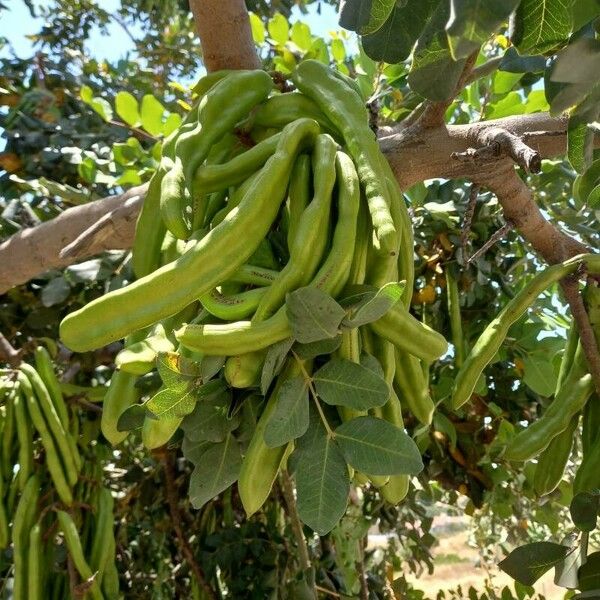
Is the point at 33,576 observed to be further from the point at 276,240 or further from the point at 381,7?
the point at 381,7

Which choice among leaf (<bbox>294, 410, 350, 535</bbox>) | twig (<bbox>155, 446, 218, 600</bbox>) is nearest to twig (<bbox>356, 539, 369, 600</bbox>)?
twig (<bbox>155, 446, 218, 600</bbox>)

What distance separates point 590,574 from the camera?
1024mm

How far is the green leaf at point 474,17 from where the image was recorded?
21.5 inches

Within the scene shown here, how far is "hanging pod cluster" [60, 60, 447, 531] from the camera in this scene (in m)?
0.78

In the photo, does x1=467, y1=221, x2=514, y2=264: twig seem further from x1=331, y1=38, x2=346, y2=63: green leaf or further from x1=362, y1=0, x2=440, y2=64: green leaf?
x1=331, y1=38, x2=346, y2=63: green leaf

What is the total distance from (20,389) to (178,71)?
302 centimetres

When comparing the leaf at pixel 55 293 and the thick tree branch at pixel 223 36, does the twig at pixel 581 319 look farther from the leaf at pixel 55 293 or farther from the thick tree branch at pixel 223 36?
the leaf at pixel 55 293

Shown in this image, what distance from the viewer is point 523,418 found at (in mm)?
2234

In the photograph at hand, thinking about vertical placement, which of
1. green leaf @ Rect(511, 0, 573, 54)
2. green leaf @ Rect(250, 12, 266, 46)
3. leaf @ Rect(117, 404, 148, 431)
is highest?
green leaf @ Rect(250, 12, 266, 46)

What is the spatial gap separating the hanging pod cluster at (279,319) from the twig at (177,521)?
50.1 inches

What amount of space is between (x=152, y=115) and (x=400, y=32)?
1214 millimetres

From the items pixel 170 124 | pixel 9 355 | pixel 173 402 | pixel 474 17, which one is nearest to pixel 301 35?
pixel 170 124

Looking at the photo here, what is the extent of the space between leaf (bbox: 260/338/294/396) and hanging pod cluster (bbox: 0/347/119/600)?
103cm

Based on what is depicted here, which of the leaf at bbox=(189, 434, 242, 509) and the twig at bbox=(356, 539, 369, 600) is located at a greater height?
the leaf at bbox=(189, 434, 242, 509)
